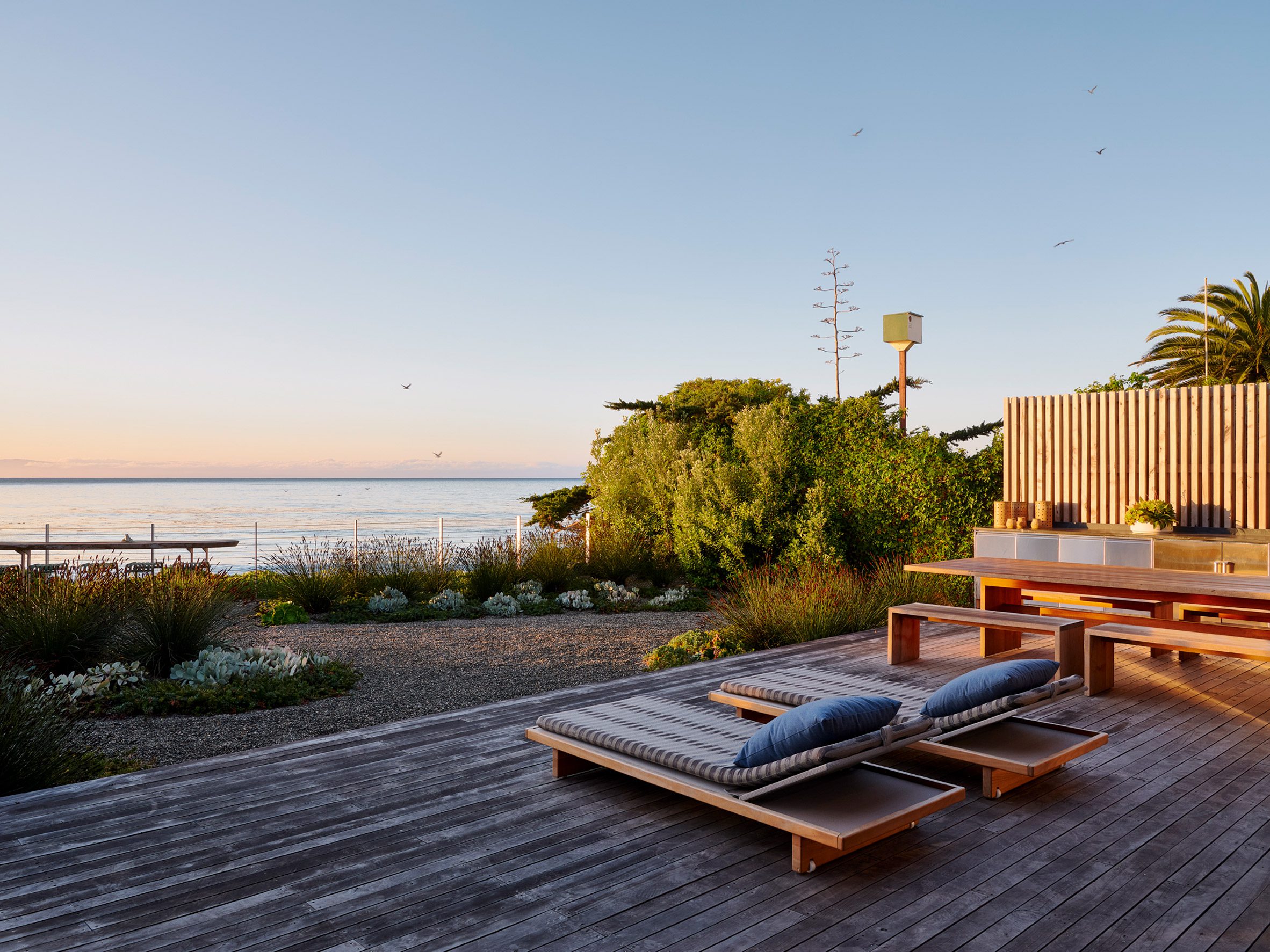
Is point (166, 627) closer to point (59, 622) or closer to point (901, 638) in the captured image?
point (59, 622)

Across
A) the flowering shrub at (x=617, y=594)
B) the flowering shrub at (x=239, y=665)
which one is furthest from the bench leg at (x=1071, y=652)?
the flowering shrub at (x=617, y=594)

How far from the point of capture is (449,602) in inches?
370

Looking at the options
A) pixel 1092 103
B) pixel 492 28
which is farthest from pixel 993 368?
pixel 492 28

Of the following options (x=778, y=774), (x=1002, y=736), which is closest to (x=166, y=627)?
(x=778, y=774)

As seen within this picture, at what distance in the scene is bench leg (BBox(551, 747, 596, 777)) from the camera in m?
3.18

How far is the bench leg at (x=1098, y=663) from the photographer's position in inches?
184

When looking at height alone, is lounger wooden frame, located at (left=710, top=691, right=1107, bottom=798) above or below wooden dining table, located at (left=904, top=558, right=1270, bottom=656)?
below

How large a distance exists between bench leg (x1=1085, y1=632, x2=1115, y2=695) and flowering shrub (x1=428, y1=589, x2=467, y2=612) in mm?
6543

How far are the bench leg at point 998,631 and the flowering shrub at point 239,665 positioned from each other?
4943 mm

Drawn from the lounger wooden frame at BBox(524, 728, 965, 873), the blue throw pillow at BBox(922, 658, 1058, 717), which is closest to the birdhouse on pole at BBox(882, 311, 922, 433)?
the blue throw pillow at BBox(922, 658, 1058, 717)

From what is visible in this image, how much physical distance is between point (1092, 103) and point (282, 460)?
31630 mm

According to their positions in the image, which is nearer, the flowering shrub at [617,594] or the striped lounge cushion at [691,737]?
the striped lounge cushion at [691,737]

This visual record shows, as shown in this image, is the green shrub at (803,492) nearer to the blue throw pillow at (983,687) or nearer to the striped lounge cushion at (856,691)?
the striped lounge cushion at (856,691)

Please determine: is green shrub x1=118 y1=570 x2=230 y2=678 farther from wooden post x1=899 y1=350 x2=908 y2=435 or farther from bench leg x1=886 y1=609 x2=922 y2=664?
wooden post x1=899 y1=350 x2=908 y2=435
